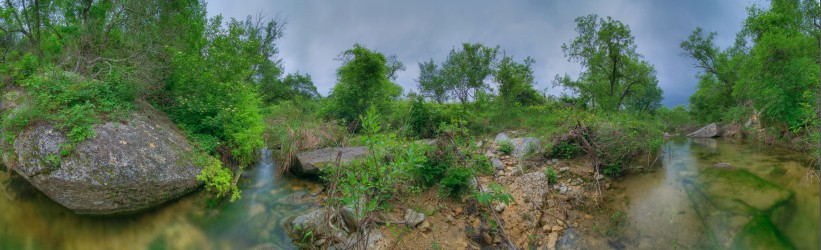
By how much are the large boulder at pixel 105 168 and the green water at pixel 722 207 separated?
7.49 meters

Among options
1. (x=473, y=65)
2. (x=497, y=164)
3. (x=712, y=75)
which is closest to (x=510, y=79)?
(x=473, y=65)

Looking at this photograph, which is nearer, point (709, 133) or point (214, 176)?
point (214, 176)

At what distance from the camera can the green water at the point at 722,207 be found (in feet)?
17.2

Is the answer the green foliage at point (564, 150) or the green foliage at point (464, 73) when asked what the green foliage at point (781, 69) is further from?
the green foliage at point (464, 73)

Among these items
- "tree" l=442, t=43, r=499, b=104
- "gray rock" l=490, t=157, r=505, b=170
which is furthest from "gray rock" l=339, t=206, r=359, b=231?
"tree" l=442, t=43, r=499, b=104

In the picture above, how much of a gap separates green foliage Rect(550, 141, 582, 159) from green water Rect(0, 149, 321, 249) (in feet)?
19.3

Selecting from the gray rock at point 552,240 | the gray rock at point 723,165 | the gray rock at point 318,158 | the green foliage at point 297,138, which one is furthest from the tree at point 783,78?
the green foliage at point 297,138

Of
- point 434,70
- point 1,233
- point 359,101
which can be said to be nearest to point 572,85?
point 434,70

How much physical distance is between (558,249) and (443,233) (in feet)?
6.09

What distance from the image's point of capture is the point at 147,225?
5.32 m

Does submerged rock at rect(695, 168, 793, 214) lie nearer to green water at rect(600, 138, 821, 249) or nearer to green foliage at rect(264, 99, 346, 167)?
green water at rect(600, 138, 821, 249)

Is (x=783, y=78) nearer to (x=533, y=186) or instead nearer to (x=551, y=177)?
(x=551, y=177)

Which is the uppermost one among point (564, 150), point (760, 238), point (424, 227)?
point (564, 150)

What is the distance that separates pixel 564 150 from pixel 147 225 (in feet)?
28.1
